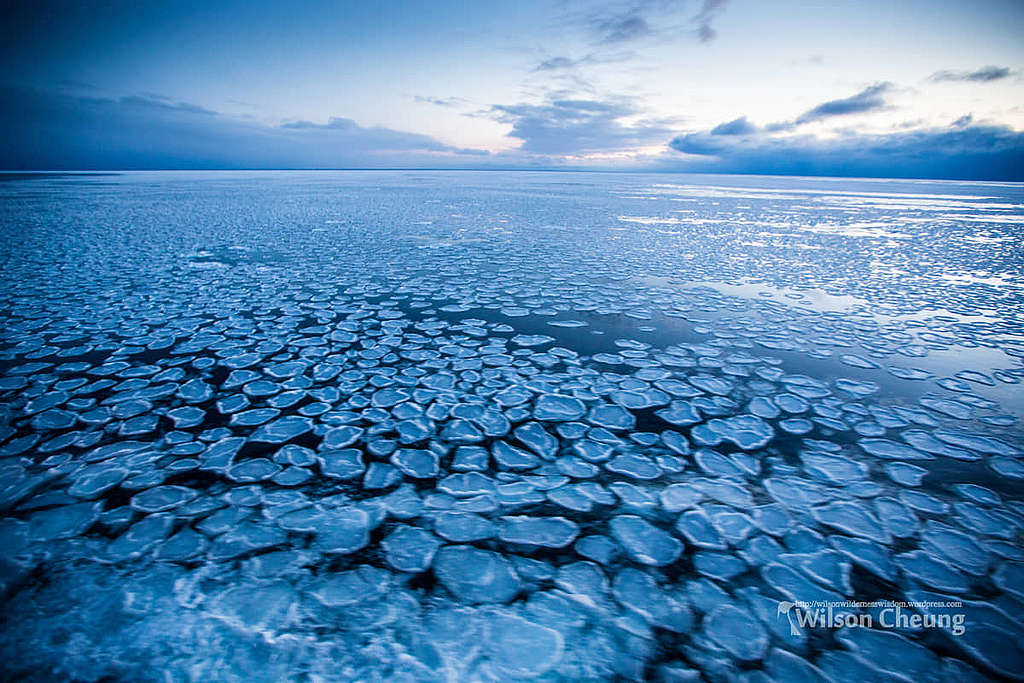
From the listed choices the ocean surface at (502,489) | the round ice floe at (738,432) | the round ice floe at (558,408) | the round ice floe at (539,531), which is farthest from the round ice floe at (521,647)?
the round ice floe at (738,432)

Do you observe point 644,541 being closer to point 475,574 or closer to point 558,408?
point 475,574

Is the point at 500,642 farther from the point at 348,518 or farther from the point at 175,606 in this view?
the point at 175,606

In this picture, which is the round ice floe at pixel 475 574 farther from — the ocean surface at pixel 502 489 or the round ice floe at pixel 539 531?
the round ice floe at pixel 539 531

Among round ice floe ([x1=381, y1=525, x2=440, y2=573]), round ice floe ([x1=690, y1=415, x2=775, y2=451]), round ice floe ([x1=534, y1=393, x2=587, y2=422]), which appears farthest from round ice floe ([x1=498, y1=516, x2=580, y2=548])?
round ice floe ([x1=690, y1=415, x2=775, y2=451])

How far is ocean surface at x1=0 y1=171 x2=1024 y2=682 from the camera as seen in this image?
1285 millimetres

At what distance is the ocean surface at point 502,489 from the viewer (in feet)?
4.22

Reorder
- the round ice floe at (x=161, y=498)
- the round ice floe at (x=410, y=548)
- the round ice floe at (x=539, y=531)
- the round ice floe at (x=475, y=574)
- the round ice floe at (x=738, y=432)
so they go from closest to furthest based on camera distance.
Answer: the round ice floe at (x=475, y=574) < the round ice floe at (x=410, y=548) < the round ice floe at (x=539, y=531) < the round ice floe at (x=161, y=498) < the round ice floe at (x=738, y=432)

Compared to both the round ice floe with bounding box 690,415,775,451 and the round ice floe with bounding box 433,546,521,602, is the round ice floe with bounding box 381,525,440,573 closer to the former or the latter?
the round ice floe with bounding box 433,546,521,602

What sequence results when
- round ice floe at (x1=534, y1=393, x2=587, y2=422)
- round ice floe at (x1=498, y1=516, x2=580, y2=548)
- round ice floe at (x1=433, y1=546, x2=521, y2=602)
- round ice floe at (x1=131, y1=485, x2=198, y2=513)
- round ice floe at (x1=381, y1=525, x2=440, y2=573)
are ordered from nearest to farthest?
round ice floe at (x1=433, y1=546, x2=521, y2=602), round ice floe at (x1=381, y1=525, x2=440, y2=573), round ice floe at (x1=498, y1=516, x2=580, y2=548), round ice floe at (x1=131, y1=485, x2=198, y2=513), round ice floe at (x1=534, y1=393, x2=587, y2=422)

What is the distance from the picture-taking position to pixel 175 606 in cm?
136

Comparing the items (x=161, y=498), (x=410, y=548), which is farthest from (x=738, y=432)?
(x=161, y=498)

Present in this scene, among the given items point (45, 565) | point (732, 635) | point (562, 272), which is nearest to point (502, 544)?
point (732, 635)

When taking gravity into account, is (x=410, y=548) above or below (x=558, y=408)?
below

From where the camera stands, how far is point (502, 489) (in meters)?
1.93
